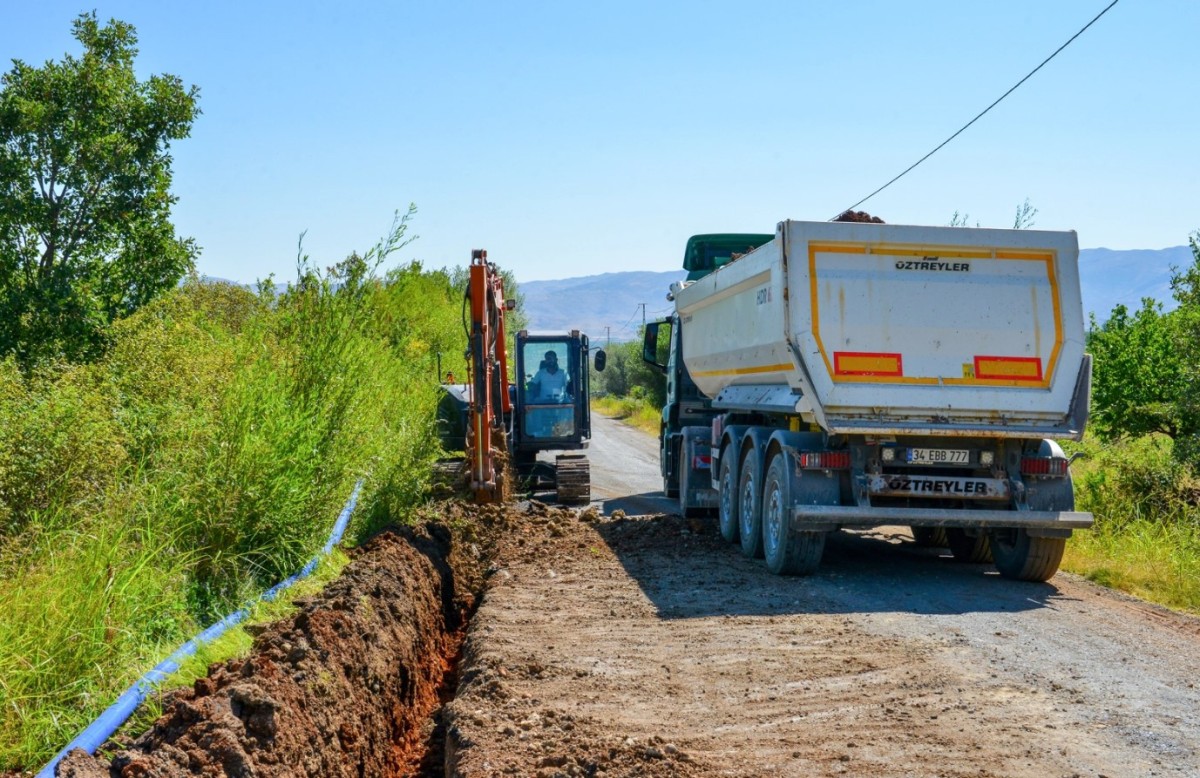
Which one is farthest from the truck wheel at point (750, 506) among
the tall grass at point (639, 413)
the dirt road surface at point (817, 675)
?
the tall grass at point (639, 413)

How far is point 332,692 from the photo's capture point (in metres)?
5.81

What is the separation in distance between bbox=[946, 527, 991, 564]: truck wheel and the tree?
12.9 metres

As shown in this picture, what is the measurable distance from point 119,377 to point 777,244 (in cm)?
637

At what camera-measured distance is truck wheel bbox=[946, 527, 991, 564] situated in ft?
35.6

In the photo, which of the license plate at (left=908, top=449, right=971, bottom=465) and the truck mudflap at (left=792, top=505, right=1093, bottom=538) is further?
the license plate at (left=908, top=449, right=971, bottom=465)

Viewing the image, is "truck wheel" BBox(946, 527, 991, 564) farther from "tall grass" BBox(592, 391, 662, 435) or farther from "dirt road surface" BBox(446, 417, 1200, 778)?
"tall grass" BBox(592, 391, 662, 435)

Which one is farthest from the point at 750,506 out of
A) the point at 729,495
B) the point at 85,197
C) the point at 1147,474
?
the point at 85,197

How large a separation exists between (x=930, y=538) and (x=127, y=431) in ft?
26.7

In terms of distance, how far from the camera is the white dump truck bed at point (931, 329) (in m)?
9.21

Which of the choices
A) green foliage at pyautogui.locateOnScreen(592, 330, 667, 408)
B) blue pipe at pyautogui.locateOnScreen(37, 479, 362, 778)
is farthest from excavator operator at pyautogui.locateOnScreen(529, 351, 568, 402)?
green foliage at pyautogui.locateOnScreen(592, 330, 667, 408)

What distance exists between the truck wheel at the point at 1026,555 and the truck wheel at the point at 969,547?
24.4 inches

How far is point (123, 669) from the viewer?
17.3ft

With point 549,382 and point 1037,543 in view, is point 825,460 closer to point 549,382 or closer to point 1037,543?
point 1037,543

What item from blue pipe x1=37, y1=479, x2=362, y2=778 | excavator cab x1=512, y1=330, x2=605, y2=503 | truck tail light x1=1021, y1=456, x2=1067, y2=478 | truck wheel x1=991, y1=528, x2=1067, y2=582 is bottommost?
truck wheel x1=991, y1=528, x2=1067, y2=582
